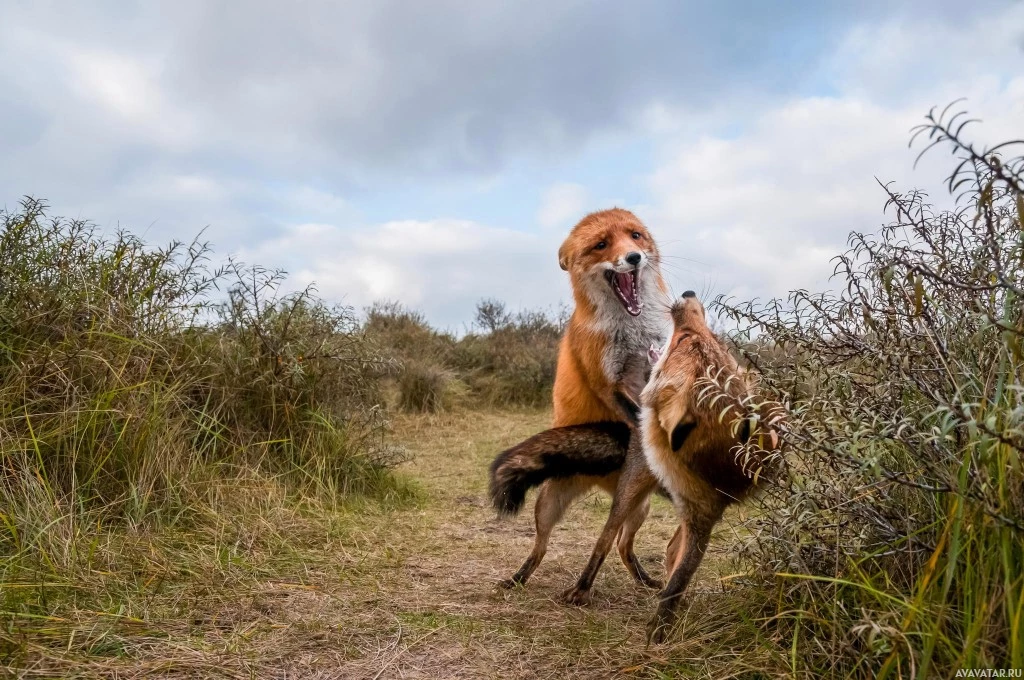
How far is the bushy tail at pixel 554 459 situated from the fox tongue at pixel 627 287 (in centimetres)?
97

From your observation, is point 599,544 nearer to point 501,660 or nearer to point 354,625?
point 501,660

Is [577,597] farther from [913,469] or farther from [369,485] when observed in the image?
[369,485]

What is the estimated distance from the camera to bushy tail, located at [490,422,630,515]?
12.0 feet

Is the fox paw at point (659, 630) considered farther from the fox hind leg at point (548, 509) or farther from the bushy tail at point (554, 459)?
the fox hind leg at point (548, 509)

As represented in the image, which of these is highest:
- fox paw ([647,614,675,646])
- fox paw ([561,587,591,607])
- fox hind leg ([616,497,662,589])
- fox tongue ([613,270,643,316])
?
fox tongue ([613,270,643,316])

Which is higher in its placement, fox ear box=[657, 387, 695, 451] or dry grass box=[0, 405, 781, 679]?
fox ear box=[657, 387, 695, 451]

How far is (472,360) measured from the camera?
14.4 metres

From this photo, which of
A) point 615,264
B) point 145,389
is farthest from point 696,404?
point 145,389

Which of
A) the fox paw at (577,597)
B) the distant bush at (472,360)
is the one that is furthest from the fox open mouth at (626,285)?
the distant bush at (472,360)

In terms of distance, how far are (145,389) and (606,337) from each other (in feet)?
10.1

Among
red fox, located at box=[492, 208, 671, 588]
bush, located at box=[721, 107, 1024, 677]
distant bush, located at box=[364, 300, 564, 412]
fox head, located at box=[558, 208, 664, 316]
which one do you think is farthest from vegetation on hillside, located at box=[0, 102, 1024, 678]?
distant bush, located at box=[364, 300, 564, 412]

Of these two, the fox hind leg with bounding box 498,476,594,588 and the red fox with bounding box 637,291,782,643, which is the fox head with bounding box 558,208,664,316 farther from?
the red fox with bounding box 637,291,782,643

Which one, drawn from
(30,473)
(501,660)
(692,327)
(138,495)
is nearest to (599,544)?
(501,660)

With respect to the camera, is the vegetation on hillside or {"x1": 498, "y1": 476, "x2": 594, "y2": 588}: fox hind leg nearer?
the vegetation on hillside
